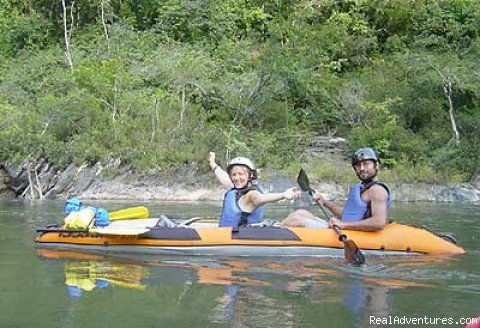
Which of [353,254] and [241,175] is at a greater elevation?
[241,175]

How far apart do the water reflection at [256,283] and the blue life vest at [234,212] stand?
1.57ft

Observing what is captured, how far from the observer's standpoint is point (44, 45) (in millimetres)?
26781

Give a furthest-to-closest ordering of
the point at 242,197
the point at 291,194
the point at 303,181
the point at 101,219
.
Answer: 1. the point at 303,181
2. the point at 101,219
3. the point at 242,197
4. the point at 291,194

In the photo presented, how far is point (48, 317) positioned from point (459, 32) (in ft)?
73.0

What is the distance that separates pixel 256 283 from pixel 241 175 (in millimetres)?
1605

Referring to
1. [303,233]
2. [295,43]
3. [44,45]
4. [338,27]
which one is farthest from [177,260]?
[44,45]

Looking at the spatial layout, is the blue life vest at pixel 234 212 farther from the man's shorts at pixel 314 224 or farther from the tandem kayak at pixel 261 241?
the man's shorts at pixel 314 224

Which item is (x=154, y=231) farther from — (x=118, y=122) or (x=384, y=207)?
(x=118, y=122)

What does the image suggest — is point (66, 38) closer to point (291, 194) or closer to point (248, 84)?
point (248, 84)

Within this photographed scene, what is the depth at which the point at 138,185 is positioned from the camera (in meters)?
18.2

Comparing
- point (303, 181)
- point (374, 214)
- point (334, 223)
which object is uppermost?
point (303, 181)

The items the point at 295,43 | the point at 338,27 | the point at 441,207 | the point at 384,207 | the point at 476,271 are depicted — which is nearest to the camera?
the point at 476,271

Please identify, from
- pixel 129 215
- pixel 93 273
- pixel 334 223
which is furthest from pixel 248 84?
pixel 93 273

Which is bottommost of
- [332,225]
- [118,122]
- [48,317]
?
[48,317]
